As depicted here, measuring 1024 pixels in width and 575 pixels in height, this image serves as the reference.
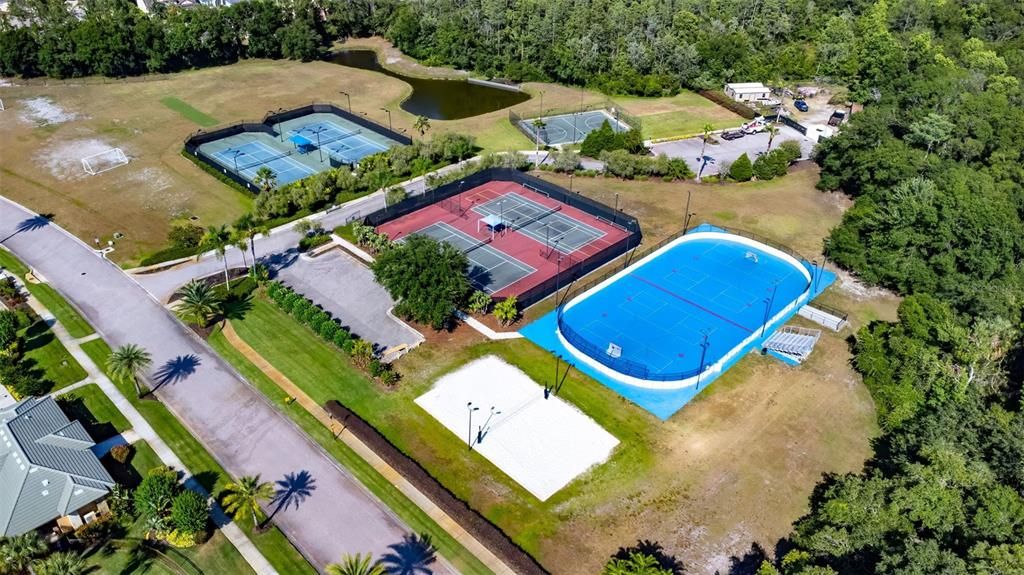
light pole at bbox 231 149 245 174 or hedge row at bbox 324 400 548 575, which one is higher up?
hedge row at bbox 324 400 548 575

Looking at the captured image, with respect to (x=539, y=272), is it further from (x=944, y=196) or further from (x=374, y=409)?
(x=944, y=196)

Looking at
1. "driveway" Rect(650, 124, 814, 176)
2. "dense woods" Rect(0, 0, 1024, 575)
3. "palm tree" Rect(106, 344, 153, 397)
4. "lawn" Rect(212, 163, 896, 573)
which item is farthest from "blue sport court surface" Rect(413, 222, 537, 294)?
"driveway" Rect(650, 124, 814, 176)

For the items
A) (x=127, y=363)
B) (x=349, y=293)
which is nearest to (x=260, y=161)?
(x=349, y=293)

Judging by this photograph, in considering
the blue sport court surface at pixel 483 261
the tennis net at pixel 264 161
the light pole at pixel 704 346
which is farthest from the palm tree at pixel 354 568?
the tennis net at pixel 264 161

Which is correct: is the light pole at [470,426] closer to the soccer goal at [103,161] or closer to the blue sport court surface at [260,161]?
the blue sport court surface at [260,161]

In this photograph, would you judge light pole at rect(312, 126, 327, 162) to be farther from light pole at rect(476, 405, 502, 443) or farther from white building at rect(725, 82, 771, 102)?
white building at rect(725, 82, 771, 102)

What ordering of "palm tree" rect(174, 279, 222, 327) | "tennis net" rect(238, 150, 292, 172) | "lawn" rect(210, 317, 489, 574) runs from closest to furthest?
"lawn" rect(210, 317, 489, 574) < "palm tree" rect(174, 279, 222, 327) < "tennis net" rect(238, 150, 292, 172)

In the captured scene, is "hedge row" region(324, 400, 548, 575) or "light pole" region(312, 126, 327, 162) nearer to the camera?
"hedge row" region(324, 400, 548, 575)

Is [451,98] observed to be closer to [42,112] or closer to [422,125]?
[422,125]
